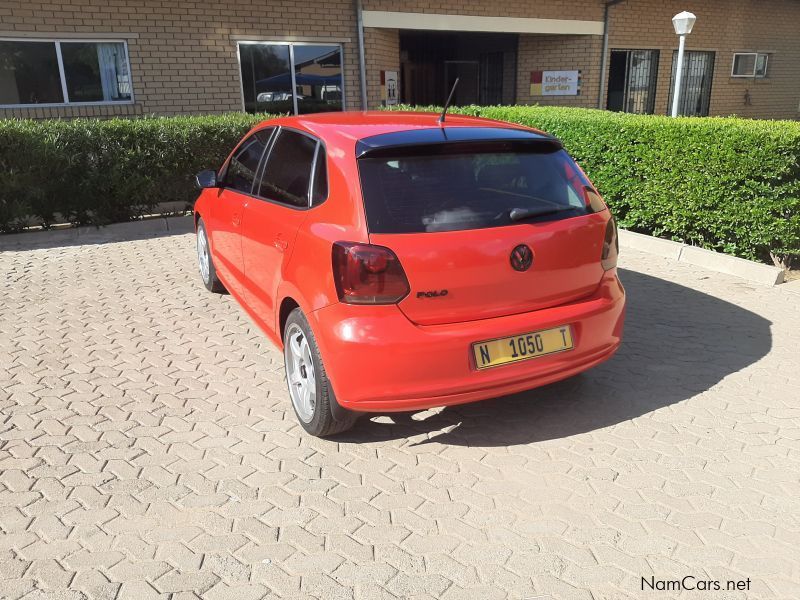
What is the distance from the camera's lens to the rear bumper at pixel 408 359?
125 inches

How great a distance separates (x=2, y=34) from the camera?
403 inches

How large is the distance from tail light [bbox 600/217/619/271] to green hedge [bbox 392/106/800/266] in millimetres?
3641

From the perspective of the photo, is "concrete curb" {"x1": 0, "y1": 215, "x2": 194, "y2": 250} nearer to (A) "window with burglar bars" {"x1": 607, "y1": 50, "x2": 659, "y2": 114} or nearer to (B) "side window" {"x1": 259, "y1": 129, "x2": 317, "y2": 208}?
(B) "side window" {"x1": 259, "y1": 129, "x2": 317, "y2": 208}

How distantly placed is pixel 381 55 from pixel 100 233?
286 inches

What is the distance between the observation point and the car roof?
364 centimetres

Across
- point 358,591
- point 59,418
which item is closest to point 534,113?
point 59,418

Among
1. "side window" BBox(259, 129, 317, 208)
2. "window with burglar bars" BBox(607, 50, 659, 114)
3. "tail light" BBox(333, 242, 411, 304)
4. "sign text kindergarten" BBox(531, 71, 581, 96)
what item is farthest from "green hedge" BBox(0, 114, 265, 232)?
"window with burglar bars" BBox(607, 50, 659, 114)

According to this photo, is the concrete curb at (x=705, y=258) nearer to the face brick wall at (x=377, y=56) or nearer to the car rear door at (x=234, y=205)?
the car rear door at (x=234, y=205)

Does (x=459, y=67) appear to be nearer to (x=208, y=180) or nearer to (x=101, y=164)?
(x=101, y=164)

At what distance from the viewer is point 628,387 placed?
4.30 m

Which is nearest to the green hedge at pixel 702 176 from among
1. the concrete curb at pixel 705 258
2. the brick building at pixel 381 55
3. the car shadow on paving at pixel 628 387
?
the concrete curb at pixel 705 258

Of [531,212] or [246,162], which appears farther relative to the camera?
[246,162]

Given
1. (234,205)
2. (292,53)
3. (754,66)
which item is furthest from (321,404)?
(754,66)

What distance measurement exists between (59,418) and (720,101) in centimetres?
1992
